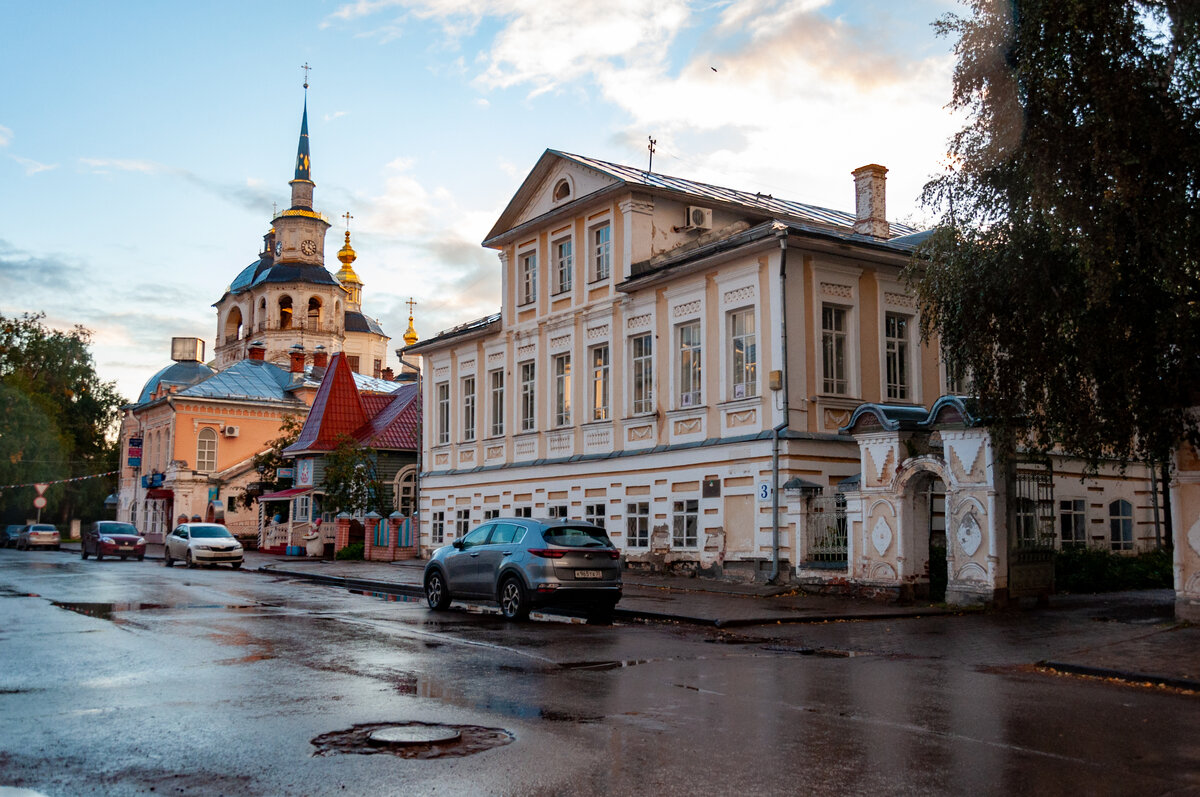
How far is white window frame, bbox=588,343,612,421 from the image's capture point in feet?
96.1

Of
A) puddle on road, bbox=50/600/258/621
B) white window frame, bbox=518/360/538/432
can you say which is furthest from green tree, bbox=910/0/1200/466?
white window frame, bbox=518/360/538/432

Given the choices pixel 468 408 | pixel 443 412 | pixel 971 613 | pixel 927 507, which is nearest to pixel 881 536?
pixel 927 507

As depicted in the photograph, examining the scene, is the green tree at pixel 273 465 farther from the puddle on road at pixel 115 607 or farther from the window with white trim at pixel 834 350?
the window with white trim at pixel 834 350

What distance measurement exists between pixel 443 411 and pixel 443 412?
3 centimetres

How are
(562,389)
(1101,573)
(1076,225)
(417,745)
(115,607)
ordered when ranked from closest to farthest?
(417,745) → (1076,225) → (115,607) → (1101,573) → (562,389)

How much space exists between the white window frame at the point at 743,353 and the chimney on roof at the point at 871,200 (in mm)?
6192

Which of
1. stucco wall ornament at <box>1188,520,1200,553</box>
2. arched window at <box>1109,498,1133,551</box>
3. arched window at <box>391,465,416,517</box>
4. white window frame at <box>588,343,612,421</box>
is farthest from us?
arched window at <box>391,465,416,517</box>

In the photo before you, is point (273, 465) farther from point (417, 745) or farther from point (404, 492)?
point (417, 745)

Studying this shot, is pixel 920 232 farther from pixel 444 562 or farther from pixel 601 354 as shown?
pixel 444 562

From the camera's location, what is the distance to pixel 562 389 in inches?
1229

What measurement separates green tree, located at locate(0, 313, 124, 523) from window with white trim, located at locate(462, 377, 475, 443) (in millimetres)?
40383

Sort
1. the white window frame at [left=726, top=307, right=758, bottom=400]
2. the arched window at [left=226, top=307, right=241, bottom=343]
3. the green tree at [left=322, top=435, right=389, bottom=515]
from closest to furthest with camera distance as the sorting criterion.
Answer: the white window frame at [left=726, top=307, right=758, bottom=400] → the green tree at [left=322, top=435, right=389, bottom=515] → the arched window at [left=226, top=307, right=241, bottom=343]

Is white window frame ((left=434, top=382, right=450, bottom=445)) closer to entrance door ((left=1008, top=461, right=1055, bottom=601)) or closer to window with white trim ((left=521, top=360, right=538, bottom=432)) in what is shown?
window with white trim ((left=521, top=360, right=538, bottom=432))

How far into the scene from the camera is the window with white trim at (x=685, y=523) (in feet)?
84.3
